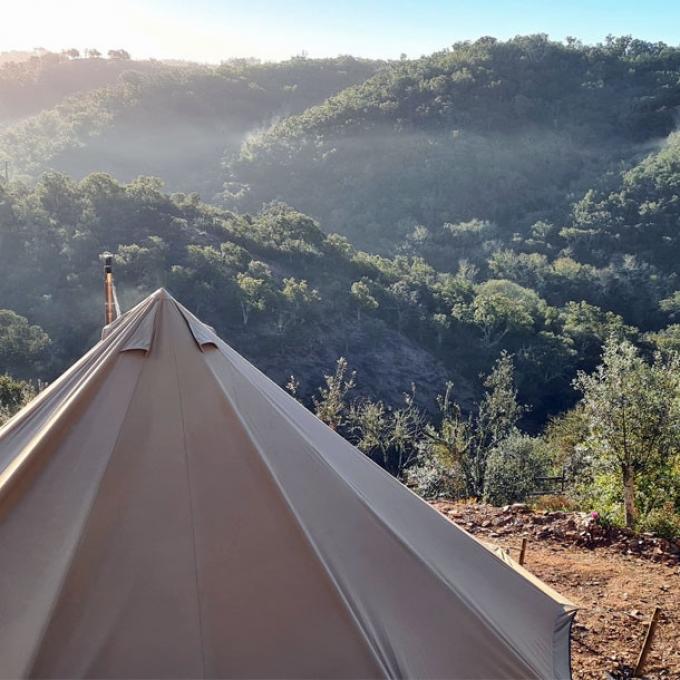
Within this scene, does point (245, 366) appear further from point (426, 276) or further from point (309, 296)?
point (426, 276)

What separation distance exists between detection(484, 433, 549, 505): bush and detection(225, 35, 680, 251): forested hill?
128 feet

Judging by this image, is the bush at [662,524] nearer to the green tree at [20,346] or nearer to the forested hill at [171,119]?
the green tree at [20,346]

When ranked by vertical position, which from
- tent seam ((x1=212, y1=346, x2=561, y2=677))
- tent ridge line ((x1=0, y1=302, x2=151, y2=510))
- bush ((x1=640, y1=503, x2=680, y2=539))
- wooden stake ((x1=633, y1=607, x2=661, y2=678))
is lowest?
bush ((x1=640, y1=503, x2=680, y2=539))

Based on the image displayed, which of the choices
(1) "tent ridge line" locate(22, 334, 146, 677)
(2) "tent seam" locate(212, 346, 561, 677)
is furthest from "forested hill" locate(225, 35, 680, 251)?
(1) "tent ridge line" locate(22, 334, 146, 677)

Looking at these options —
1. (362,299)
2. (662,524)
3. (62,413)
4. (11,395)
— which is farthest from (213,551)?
(362,299)

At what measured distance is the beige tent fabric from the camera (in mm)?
2441

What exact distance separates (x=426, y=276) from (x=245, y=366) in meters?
38.0

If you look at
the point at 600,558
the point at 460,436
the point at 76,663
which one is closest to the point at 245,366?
the point at 76,663

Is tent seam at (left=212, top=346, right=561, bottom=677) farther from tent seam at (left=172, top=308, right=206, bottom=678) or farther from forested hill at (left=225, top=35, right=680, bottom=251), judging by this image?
forested hill at (left=225, top=35, right=680, bottom=251)

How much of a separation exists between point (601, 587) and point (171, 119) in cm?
7080

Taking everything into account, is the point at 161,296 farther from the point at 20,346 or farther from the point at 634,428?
the point at 20,346

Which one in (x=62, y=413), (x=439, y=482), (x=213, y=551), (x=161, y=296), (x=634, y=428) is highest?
(x=161, y=296)

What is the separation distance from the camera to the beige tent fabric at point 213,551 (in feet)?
8.01

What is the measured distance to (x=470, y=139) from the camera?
216 feet
